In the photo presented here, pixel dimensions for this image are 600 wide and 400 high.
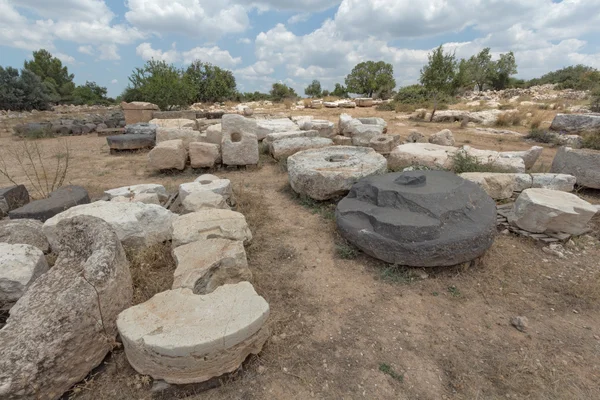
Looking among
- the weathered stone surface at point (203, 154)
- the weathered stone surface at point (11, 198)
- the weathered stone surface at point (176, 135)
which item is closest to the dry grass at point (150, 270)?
the weathered stone surface at point (11, 198)

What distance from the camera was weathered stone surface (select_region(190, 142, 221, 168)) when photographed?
19.7 ft

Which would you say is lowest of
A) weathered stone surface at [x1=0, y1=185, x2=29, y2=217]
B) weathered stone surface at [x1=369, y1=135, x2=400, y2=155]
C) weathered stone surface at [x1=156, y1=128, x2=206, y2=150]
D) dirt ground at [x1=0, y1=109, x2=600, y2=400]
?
dirt ground at [x1=0, y1=109, x2=600, y2=400]

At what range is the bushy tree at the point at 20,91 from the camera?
18.8 meters

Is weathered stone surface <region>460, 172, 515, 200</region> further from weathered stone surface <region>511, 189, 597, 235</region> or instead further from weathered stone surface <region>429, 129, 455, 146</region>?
weathered stone surface <region>429, 129, 455, 146</region>

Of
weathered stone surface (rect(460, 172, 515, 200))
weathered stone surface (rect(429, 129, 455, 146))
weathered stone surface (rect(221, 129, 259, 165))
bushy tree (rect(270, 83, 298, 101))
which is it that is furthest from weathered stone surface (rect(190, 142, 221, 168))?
bushy tree (rect(270, 83, 298, 101))

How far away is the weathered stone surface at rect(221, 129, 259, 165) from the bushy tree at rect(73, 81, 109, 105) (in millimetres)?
29513

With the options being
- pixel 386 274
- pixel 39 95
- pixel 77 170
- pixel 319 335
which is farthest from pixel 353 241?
pixel 39 95

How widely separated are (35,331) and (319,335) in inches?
67.9

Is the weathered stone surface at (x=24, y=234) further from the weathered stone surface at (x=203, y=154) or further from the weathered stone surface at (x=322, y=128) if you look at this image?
the weathered stone surface at (x=322, y=128)

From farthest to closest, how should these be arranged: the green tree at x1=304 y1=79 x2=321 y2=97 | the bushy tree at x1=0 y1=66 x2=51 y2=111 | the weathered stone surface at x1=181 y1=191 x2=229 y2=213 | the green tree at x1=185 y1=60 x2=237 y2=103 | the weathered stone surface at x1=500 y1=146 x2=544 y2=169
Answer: the green tree at x1=304 y1=79 x2=321 y2=97, the green tree at x1=185 y1=60 x2=237 y2=103, the bushy tree at x1=0 y1=66 x2=51 y2=111, the weathered stone surface at x1=500 y1=146 x2=544 y2=169, the weathered stone surface at x1=181 y1=191 x2=229 y2=213

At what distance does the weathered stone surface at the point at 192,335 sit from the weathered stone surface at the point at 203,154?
4.37m

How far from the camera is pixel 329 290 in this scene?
2.78m

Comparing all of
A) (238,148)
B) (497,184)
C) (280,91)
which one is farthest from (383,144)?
(280,91)

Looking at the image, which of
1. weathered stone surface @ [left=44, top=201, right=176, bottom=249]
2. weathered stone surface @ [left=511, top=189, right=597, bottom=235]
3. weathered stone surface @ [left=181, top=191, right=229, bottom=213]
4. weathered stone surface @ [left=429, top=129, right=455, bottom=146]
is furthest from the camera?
weathered stone surface @ [left=429, top=129, right=455, bottom=146]
